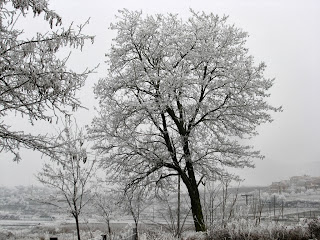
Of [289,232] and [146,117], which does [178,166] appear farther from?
[289,232]

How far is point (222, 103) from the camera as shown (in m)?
14.2

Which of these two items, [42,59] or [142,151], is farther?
[142,151]

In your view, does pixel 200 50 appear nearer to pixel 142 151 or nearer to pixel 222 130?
pixel 222 130

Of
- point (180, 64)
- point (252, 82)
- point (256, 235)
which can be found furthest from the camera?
point (180, 64)

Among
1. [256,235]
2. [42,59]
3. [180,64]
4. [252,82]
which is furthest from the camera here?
[180,64]

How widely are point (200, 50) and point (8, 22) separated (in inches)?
363

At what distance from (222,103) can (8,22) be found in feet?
30.8

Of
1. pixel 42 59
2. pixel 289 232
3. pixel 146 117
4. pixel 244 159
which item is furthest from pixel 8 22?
pixel 244 159

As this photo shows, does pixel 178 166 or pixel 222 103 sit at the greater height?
pixel 222 103

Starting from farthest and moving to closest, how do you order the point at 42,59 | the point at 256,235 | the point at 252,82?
the point at 252,82 → the point at 256,235 → the point at 42,59

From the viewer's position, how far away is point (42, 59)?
20.1ft

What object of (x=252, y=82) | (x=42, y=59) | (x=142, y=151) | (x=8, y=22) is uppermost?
(x=252, y=82)

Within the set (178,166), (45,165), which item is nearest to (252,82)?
(178,166)

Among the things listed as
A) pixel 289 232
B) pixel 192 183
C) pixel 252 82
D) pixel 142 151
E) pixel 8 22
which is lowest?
pixel 289 232
